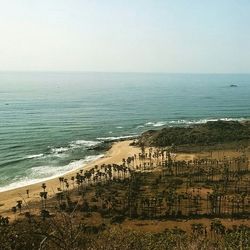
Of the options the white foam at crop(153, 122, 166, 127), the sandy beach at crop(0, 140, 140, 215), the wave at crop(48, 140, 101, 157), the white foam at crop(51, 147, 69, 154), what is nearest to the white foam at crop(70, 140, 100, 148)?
the wave at crop(48, 140, 101, 157)

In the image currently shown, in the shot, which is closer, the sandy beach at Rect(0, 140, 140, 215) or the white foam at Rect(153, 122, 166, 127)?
the sandy beach at Rect(0, 140, 140, 215)

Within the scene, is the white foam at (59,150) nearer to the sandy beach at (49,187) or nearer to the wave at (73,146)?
the wave at (73,146)

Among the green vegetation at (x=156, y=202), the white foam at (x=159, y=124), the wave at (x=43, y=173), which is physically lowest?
the wave at (x=43, y=173)

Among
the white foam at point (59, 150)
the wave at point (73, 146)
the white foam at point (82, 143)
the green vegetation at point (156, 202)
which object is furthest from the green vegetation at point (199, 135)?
the green vegetation at point (156, 202)

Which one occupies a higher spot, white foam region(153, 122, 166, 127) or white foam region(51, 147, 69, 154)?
white foam region(51, 147, 69, 154)

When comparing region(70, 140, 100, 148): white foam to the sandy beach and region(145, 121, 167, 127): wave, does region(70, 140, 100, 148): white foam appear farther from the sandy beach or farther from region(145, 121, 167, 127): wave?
region(145, 121, 167, 127): wave

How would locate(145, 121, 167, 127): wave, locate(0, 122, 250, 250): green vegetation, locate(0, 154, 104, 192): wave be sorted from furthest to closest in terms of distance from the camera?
1. locate(145, 121, 167, 127): wave
2. locate(0, 154, 104, 192): wave
3. locate(0, 122, 250, 250): green vegetation

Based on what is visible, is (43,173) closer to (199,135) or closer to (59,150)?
(59,150)
